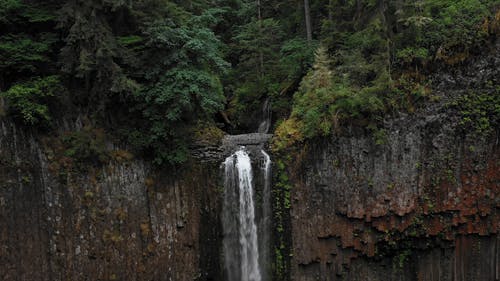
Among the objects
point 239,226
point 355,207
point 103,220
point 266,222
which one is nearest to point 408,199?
point 355,207

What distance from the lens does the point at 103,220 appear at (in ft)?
43.3

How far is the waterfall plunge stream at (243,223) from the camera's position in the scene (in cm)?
1473

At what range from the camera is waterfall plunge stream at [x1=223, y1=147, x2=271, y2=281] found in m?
14.7

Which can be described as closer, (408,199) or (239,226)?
(408,199)

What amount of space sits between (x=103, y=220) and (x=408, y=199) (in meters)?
10.1

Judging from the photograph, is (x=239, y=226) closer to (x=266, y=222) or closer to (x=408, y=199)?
(x=266, y=222)

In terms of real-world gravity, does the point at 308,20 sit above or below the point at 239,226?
above

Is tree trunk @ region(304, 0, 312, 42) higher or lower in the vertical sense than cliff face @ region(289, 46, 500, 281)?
higher

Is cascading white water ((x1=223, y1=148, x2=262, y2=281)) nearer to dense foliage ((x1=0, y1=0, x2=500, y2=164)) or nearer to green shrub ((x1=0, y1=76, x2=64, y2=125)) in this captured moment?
dense foliage ((x1=0, y1=0, x2=500, y2=164))

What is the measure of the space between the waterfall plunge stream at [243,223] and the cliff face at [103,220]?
1.42 feet

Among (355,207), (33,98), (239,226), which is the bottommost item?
(239,226)

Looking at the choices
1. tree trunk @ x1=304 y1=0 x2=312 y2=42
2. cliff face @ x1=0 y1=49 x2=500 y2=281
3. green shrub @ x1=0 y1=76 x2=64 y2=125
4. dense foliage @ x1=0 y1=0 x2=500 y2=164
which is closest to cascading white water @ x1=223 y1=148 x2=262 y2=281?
cliff face @ x1=0 y1=49 x2=500 y2=281

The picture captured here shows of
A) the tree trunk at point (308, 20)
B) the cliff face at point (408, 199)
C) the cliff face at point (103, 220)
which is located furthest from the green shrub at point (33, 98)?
the tree trunk at point (308, 20)

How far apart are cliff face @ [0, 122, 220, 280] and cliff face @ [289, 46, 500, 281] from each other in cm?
342
